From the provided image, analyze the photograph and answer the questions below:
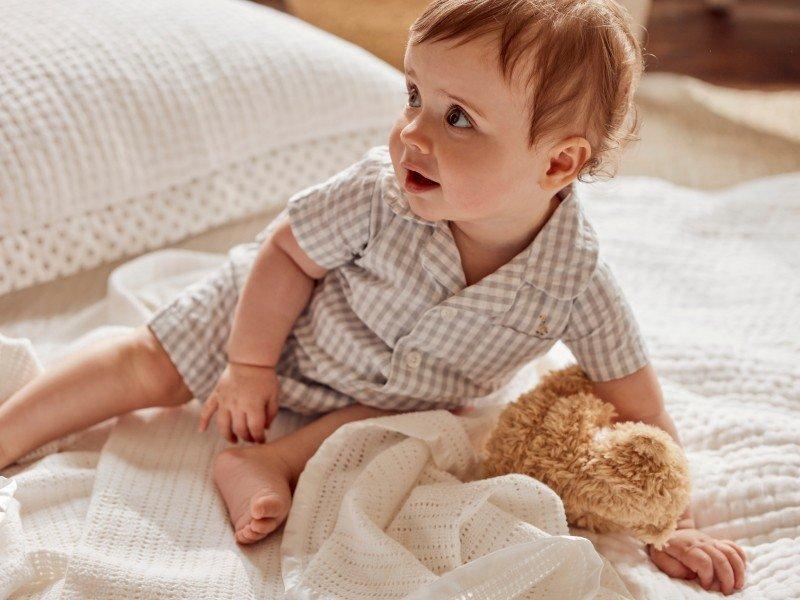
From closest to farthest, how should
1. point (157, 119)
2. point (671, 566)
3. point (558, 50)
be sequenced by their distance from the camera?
point (558, 50), point (671, 566), point (157, 119)

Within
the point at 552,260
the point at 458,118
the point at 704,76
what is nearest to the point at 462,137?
the point at 458,118

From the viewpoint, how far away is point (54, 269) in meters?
1.19

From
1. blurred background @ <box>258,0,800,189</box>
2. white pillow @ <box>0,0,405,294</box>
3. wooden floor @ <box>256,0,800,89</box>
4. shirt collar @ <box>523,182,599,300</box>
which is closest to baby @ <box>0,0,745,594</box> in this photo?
shirt collar @ <box>523,182,599,300</box>

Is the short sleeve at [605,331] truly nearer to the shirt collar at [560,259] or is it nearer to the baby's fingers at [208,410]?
the shirt collar at [560,259]

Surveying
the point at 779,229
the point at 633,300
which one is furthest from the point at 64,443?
the point at 779,229

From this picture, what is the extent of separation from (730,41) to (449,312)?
210cm

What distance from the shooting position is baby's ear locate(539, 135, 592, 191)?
0.86 meters

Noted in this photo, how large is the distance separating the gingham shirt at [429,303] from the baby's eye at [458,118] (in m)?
0.12

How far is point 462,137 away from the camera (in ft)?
2.79

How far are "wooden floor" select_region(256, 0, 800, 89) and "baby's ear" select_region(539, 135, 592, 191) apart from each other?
1.45 meters

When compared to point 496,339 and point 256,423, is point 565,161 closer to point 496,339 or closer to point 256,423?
point 496,339

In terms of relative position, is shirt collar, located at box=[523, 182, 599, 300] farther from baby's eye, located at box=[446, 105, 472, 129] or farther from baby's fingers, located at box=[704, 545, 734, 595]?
baby's fingers, located at box=[704, 545, 734, 595]

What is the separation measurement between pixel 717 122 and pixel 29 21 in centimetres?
154

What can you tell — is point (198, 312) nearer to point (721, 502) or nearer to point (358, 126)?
point (358, 126)
